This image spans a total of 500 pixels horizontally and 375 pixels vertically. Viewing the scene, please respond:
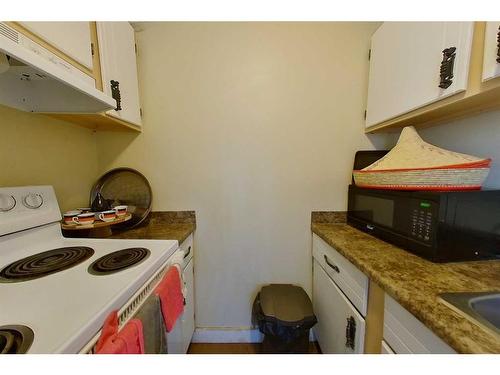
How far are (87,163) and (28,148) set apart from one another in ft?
1.20

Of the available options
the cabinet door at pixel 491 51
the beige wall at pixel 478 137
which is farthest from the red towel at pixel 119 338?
the beige wall at pixel 478 137

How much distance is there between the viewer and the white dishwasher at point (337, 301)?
83 cm

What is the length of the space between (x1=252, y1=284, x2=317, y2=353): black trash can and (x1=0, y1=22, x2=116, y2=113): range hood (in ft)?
4.22

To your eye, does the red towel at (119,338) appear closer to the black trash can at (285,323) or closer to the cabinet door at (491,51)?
the black trash can at (285,323)

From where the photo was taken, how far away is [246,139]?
1.38 metres

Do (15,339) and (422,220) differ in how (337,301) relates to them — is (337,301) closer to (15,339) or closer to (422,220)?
(422,220)

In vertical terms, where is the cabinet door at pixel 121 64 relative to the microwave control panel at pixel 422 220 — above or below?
above

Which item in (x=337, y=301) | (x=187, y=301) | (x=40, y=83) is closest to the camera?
(x=40, y=83)

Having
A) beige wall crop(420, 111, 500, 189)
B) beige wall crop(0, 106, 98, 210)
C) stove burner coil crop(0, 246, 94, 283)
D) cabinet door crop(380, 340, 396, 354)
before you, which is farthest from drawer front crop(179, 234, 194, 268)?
beige wall crop(420, 111, 500, 189)

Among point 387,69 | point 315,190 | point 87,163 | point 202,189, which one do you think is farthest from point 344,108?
point 87,163

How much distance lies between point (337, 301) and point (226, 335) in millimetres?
880

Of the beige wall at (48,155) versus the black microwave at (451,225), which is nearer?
the black microwave at (451,225)

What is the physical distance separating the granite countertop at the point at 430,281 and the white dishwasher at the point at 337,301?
0.09 metres

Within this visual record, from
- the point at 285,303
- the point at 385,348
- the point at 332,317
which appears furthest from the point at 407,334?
the point at 285,303
